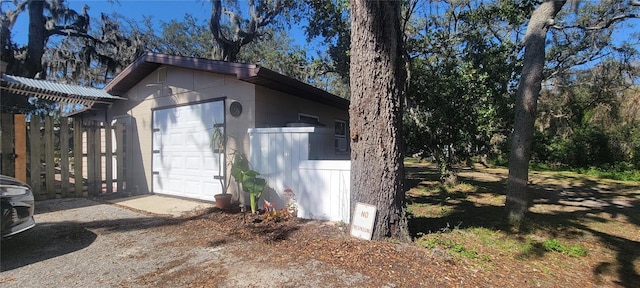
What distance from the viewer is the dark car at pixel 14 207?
3.22 m

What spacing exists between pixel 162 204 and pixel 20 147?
3.03 metres

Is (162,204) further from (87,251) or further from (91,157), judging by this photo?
(87,251)

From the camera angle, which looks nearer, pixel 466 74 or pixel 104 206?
pixel 104 206

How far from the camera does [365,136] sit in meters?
3.71

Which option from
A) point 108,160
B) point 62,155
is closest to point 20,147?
point 62,155

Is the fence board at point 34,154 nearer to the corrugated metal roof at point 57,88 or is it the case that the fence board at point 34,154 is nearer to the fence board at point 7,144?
the fence board at point 7,144

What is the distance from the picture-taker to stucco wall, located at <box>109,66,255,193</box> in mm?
5961

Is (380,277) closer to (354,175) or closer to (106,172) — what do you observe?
(354,175)

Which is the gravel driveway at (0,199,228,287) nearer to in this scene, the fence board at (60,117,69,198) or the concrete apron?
the concrete apron

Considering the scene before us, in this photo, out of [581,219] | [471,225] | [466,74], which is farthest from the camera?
[466,74]

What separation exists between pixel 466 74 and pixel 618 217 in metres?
4.06

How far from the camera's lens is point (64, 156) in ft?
21.7

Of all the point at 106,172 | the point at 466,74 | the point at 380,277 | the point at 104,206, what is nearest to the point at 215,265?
the point at 380,277

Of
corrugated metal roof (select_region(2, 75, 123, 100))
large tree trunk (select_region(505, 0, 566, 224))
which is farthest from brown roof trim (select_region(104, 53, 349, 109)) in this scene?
large tree trunk (select_region(505, 0, 566, 224))
